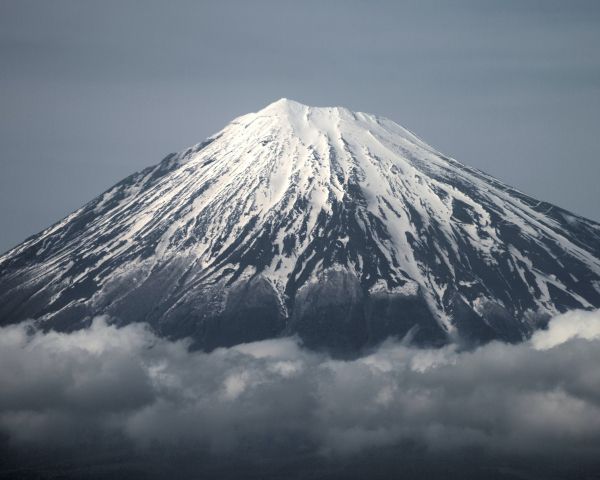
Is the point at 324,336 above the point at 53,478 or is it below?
above

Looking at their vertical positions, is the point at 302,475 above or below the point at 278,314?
below

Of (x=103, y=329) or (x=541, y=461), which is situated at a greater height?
(x=103, y=329)

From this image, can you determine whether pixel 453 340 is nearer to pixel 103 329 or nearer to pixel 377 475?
pixel 377 475

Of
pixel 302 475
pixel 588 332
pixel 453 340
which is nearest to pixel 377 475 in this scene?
pixel 302 475

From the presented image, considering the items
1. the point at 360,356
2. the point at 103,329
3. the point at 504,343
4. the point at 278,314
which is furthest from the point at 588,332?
the point at 103,329

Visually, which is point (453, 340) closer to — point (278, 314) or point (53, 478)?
point (278, 314)

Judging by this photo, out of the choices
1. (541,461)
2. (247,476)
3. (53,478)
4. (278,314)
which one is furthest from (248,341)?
(541,461)

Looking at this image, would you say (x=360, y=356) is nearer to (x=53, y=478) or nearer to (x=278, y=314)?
(x=278, y=314)
